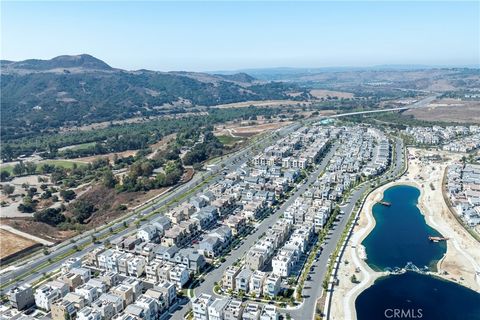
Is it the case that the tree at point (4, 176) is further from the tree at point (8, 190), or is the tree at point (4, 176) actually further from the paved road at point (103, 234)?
the paved road at point (103, 234)

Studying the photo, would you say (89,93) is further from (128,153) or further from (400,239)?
(400,239)

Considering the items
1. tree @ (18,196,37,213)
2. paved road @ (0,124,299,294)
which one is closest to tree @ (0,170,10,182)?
tree @ (18,196,37,213)

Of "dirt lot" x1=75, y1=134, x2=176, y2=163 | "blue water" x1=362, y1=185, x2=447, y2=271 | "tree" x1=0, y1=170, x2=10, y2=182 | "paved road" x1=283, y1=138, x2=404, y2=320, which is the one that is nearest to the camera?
"paved road" x1=283, y1=138, x2=404, y2=320

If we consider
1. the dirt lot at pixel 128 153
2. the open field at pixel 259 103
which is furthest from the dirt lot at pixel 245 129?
the open field at pixel 259 103

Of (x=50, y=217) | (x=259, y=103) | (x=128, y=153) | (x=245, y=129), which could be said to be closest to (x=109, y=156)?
(x=128, y=153)

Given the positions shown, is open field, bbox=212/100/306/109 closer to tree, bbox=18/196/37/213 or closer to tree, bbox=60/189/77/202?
tree, bbox=60/189/77/202

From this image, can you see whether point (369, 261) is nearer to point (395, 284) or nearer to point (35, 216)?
point (395, 284)
